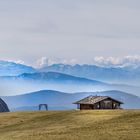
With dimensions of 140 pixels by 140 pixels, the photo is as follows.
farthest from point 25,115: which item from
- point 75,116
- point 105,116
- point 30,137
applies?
point 30,137

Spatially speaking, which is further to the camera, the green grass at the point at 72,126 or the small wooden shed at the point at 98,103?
the small wooden shed at the point at 98,103

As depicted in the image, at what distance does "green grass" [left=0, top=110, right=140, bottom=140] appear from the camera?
77938mm

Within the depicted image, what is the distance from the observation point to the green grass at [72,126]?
7794 centimetres

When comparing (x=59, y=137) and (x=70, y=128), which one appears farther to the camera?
(x=70, y=128)

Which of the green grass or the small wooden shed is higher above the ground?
the small wooden shed

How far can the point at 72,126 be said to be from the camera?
92812mm

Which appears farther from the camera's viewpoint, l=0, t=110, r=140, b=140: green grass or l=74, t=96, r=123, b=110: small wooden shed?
l=74, t=96, r=123, b=110: small wooden shed

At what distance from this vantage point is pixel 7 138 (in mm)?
81688

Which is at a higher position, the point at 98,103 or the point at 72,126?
the point at 98,103

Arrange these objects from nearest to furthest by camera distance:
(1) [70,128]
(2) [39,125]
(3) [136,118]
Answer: (1) [70,128] < (3) [136,118] < (2) [39,125]

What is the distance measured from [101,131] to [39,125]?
23289 millimetres

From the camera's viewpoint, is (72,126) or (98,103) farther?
(98,103)

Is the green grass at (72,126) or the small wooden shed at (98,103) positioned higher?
the small wooden shed at (98,103)

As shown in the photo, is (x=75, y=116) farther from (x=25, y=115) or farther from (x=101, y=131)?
(x=101, y=131)
